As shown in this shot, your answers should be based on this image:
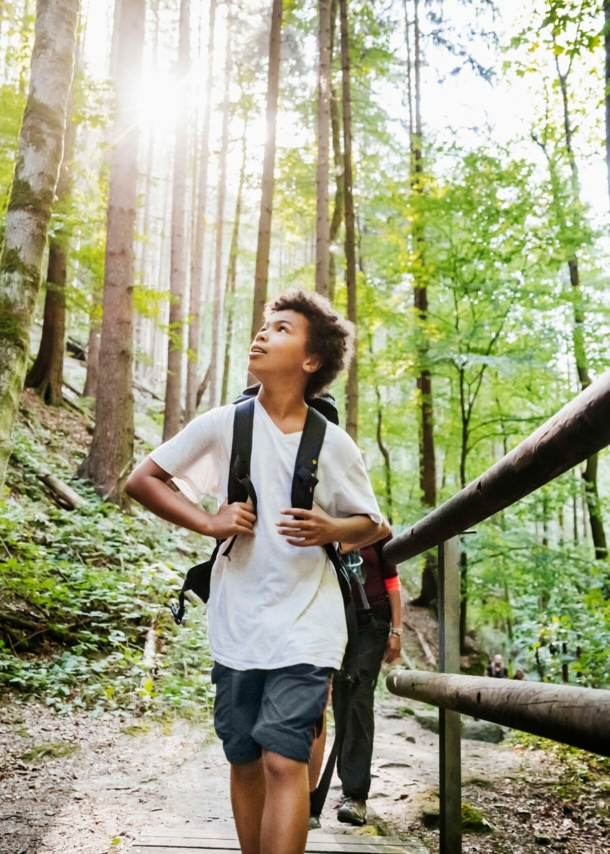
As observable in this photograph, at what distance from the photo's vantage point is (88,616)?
251 inches

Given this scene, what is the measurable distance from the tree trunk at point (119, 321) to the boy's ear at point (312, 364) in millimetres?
7854

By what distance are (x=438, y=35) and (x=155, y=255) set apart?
28.1m

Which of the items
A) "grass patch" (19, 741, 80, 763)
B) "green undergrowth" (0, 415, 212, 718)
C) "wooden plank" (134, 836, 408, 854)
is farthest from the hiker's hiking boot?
"green undergrowth" (0, 415, 212, 718)

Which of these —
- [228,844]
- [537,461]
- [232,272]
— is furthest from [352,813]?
[232,272]

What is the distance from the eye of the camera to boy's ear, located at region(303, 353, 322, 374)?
232 cm

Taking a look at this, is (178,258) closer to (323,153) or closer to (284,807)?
(323,153)

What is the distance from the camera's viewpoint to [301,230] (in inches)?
850

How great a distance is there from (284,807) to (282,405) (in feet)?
3.87

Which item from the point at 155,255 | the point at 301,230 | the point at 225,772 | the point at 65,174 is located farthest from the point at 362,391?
the point at 155,255

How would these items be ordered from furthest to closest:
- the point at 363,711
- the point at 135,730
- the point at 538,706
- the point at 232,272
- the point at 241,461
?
the point at 232,272 < the point at 135,730 < the point at 363,711 < the point at 241,461 < the point at 538,706

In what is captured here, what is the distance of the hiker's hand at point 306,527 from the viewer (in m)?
1.96

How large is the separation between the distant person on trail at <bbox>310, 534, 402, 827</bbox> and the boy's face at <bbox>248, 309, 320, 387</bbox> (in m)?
1.62

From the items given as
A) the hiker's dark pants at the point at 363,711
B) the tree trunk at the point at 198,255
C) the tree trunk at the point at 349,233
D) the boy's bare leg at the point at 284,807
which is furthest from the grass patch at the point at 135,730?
the tree trunk at the point at 198,255

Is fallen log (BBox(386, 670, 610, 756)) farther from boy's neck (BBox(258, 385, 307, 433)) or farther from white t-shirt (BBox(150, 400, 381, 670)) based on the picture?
boy's neck (BBox(258, 385, 307, 433))
